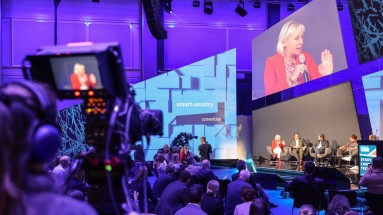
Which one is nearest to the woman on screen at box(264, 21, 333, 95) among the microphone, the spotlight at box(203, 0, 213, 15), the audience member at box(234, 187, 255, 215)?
the microphone

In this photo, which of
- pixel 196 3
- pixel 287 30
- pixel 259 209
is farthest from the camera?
pixel 196 3

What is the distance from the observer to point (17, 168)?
0.97 metres

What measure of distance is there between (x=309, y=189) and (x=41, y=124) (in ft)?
18.4

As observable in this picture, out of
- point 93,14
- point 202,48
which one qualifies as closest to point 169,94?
point 202,48

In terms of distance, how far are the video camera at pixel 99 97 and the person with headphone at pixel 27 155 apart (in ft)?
1.42

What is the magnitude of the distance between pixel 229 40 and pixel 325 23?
29.0 ft

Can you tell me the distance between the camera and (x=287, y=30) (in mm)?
12742

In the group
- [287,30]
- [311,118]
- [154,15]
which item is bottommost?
[311,118]

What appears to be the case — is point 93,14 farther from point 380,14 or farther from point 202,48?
point 380,14

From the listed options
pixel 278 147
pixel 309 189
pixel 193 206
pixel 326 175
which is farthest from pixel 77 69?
pixel 278 147

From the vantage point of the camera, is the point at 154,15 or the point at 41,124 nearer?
the point at 41,124

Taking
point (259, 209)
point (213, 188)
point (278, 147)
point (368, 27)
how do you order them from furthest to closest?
point (278, 147) < point (368, 27) < point (213, 188) < point (259, 209)

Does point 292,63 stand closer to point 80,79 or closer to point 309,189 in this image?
point 309,189

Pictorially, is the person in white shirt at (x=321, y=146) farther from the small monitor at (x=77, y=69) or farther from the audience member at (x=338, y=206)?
the small monitor at (x=77, y=69)
